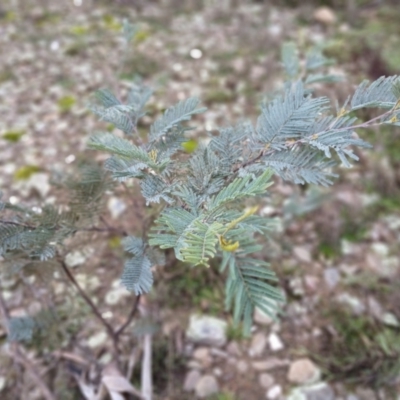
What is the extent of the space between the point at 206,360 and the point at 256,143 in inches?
35.0

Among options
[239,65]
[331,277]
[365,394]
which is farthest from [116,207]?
[239,65]

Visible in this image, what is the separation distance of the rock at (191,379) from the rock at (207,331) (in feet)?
0.33

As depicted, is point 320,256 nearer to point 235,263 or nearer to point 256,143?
point 235,263

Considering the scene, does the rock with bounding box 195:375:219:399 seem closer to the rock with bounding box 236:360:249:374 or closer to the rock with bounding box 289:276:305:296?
the rock with bounding box 236:360:249:374

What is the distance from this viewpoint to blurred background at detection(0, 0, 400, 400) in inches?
52.8

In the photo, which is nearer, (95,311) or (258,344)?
(95,311)

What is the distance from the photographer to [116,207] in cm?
174

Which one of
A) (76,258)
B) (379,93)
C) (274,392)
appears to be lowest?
(274,392)

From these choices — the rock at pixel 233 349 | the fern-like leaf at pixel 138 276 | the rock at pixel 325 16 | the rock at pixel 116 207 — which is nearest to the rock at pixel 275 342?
the rock at pixel 233 349

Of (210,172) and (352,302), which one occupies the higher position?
(210,172)

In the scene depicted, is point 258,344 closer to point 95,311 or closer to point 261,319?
point 261,319

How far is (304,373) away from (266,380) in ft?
0.39

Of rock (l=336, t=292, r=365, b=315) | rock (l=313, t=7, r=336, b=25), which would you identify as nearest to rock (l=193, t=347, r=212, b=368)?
rock (l=336, t=292, r=365, b=315)

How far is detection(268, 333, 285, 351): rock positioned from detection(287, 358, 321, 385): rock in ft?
0.24
